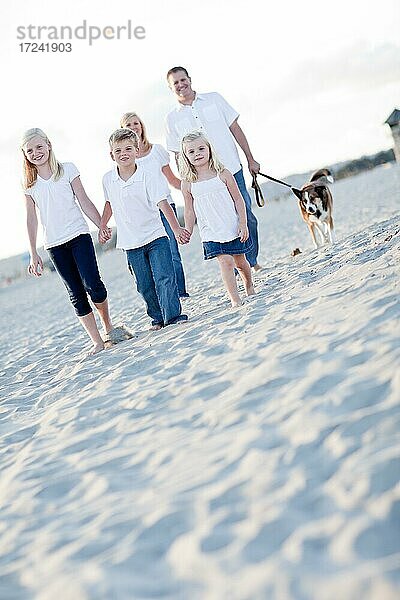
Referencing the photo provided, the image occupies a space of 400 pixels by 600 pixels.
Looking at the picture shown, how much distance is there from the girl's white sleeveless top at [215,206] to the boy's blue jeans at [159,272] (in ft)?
1.19

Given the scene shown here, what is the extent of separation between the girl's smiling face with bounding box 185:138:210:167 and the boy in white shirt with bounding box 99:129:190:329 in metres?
0.34

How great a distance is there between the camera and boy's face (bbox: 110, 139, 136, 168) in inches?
225

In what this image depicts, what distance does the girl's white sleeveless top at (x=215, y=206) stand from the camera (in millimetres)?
5809

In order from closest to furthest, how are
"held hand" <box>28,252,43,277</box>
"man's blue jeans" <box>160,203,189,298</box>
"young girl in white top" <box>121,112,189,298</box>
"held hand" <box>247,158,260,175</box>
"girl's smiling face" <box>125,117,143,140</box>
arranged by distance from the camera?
"held hand" <box>28,252,43,277</box>
"young girl in white top" <box>121,112,189,298</box>
"girl's smiling face" <box>125,117,143,140</box>
"man's blue jeans" <box>160,203,189,298</box>
"held hand" <box>247,158,260,175</box>

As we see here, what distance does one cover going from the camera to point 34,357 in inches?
289

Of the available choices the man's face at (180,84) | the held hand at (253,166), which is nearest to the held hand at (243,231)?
the held hand at (253,166)

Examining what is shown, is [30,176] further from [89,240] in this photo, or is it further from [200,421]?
[200,421]

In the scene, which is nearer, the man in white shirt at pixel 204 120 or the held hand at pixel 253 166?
the man in white shirt at pixel 204 120

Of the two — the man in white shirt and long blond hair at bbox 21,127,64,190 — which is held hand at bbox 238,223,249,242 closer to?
the man in white shirt

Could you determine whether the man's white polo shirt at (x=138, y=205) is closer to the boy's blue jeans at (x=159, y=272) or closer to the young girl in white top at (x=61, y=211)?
the boy's blue jeans at (x=159, y=272)

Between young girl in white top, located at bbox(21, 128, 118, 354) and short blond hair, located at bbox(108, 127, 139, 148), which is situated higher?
short blond hair, located at bbox(108, 127, 139, 148)

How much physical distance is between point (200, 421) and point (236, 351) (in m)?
0.92

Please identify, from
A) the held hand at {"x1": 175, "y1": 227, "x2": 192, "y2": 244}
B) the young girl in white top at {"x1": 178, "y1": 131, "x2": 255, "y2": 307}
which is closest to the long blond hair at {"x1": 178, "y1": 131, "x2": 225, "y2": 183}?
the young girl in white top at {"x1": 178, "y1": 131, "x2": 255, "y2": 307}

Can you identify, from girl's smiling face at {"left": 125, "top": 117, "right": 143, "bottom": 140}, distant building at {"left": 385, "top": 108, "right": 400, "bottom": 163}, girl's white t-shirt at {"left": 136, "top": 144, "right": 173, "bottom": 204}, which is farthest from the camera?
distant building at {"left": 385, "top": 108, "right": 400, "bottom": 163}
